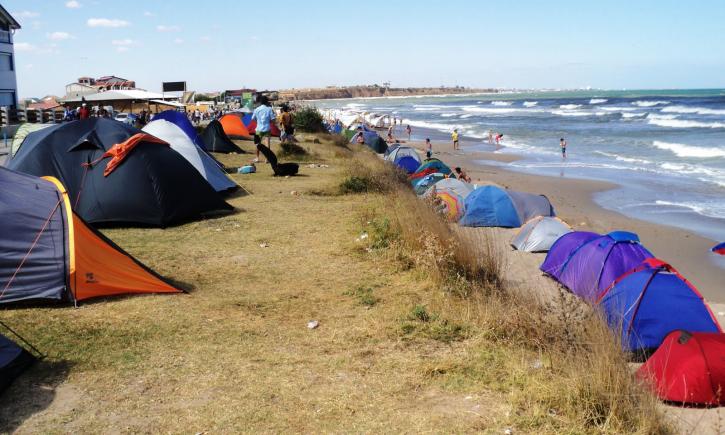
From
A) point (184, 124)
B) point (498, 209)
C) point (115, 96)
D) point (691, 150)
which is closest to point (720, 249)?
point (498, 209)

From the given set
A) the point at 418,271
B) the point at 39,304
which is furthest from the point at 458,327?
the point at 39,304

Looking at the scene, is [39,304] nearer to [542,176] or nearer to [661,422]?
[661,422]

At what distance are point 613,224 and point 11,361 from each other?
1395 centimetres

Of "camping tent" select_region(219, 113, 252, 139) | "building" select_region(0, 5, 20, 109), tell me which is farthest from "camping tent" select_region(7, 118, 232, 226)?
"building" select_region(0, 5, 20, 109)

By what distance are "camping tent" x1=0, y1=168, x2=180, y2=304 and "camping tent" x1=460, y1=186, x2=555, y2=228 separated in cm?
887

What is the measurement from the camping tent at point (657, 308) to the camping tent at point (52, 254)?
5.43 meters

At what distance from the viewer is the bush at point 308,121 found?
3052cm

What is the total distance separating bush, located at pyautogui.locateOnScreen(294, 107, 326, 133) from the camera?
30.5 metres

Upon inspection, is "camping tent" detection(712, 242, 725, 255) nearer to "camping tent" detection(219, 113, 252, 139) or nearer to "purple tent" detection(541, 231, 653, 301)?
"purple tent" detection(541, 231, 653, 301)

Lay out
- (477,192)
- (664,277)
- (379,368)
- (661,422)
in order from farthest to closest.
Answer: (477,192)
(664,277)
(379,368)
(661,422)

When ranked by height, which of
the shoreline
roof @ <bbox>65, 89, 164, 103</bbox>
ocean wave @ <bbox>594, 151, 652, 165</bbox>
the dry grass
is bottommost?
the shoreline

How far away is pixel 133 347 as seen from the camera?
571 centimetres

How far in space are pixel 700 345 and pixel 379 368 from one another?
3399 mm

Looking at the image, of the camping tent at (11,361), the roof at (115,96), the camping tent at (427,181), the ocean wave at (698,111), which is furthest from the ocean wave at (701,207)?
the ocean wave at (698,111)
